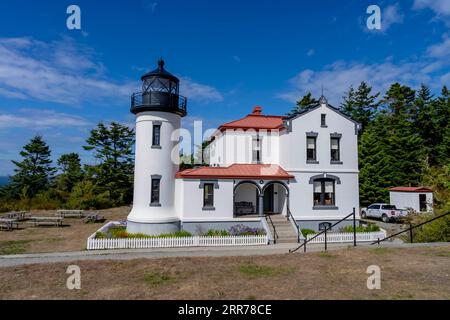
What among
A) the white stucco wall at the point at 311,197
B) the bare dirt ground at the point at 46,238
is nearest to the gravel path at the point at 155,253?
the bare dirt ground at the point at 46,238

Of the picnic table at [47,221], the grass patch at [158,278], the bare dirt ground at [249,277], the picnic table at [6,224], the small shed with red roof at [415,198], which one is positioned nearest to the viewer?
the bare dirt ground at [249,277]

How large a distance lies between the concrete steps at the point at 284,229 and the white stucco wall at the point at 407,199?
47.4 feet

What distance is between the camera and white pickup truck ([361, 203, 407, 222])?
25.0 meters

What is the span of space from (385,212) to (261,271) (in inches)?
811

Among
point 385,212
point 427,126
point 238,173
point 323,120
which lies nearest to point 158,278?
point 238,173

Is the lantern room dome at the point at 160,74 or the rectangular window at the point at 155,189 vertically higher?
the lantern room dome at the point at 160,74

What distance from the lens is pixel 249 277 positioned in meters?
9.22

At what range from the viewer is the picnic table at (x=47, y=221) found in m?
22.8

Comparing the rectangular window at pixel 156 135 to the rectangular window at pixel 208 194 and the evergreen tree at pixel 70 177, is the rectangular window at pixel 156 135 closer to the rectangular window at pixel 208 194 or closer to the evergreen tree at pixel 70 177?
the rectangular window at pixel 208 194

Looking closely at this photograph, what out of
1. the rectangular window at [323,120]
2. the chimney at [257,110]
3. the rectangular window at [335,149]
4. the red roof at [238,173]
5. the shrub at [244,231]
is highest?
the chimney at [257,110]

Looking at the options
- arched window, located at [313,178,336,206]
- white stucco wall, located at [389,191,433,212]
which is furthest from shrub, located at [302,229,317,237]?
white stucco wall, located at [389,191,433,212]

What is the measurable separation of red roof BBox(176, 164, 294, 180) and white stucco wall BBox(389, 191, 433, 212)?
14810 millimetres

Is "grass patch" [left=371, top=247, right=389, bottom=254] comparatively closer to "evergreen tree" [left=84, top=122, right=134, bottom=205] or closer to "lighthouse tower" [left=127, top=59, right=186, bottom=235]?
"lighthouse tower" [left=127, top=59, right=186, bottom=235]
